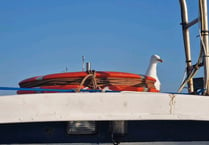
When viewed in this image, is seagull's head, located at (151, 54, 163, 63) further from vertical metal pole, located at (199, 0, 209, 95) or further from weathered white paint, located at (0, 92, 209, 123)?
weathered white paint, located at (0, 92, 209, 123)

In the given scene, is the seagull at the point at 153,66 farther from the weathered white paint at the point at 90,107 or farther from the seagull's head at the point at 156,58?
the weathered white paint at the point at 90,107

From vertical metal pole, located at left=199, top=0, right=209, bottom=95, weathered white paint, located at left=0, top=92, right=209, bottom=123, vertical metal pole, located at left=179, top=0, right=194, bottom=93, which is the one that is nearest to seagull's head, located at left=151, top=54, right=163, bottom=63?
vertical metal pole, located at left=179, top=0, right=194, bottom=93

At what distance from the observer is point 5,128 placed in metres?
3.52

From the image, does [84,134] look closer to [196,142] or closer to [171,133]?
[171,133]

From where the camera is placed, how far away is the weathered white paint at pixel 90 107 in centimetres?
328

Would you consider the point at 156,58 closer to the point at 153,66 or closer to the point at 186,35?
the point at 153,66

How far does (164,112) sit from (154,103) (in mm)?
120

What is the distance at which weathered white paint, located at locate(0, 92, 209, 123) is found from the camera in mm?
3277

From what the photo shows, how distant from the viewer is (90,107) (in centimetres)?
333

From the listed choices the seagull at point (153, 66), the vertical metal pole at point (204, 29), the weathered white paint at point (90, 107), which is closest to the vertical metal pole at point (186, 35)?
the seagull at point (153, 66)

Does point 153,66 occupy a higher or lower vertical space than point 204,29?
lower

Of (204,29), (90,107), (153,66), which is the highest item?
(204,29)

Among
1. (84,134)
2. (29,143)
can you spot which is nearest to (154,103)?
(84,134)

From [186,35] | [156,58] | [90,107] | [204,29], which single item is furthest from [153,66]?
[90,107]
